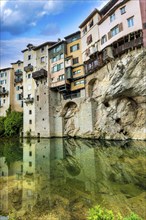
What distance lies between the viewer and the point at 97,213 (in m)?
2.77

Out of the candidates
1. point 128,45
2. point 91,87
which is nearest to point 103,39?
point 128,45

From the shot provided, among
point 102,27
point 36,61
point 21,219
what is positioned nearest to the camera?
point 21,219

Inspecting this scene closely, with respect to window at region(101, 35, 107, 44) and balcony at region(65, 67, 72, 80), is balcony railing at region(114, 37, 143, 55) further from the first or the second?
balcony at region(65, 67, 72, 80)

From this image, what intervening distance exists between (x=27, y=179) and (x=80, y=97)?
77.2 ft

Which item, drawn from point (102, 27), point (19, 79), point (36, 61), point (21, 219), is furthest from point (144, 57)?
point (19, 79)

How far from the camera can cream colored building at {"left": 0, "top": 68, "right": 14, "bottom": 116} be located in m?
47.7

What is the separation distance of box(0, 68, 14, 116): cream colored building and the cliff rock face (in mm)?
27130

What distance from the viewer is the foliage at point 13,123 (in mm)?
40513

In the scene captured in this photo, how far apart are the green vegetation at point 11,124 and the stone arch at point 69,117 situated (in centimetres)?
1371

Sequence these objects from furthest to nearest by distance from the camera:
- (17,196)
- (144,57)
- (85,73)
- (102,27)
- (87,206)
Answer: (85,73) → (102,27) → (144,57) → (17,196) → (87,206)

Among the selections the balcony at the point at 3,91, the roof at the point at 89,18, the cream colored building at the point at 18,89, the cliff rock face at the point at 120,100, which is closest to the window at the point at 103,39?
the cliff rock face at the point at 120,100

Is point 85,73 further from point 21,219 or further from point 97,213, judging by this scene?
point 97,213

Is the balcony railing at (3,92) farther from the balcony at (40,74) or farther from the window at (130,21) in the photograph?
the window at (130,21)

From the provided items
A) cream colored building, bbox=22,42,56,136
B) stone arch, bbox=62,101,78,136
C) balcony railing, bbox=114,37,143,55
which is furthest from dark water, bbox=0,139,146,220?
cream colored building, bbox=22,42,56,136
